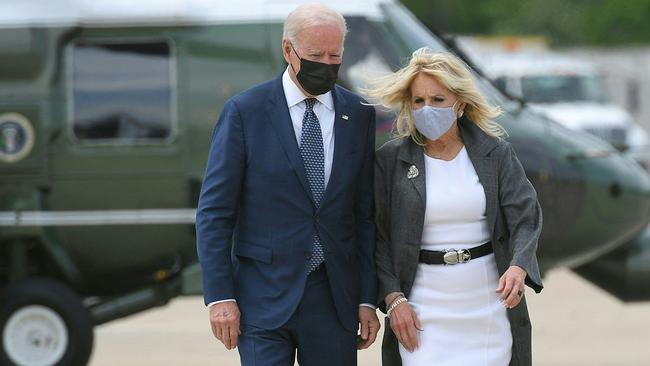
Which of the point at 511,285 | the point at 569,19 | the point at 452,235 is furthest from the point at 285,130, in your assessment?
the point at 569,19

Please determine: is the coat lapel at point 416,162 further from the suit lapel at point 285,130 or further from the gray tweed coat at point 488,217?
the suit lapel at point 285,130

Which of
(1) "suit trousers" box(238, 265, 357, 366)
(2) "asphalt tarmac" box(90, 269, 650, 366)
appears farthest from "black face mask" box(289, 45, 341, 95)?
(2) "asphalt tarmac" box(90, 269, 650, 366)

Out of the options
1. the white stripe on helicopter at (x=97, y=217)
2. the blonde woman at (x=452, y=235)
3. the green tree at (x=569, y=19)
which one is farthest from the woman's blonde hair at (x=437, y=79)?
the green tree at (x=569, y=19)

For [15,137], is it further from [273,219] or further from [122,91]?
[273,219]

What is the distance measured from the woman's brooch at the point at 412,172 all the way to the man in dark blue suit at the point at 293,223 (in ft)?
0.67

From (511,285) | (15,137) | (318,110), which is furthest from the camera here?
(15,137)

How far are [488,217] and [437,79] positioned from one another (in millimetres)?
475

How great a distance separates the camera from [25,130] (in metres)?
9.68

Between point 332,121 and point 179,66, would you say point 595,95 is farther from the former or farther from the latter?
point 332,121

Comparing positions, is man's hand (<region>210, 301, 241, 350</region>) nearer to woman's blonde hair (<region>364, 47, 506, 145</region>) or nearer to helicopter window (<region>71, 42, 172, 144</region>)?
woman's blonde hair (<region>364, 47, 506, 145</region>)

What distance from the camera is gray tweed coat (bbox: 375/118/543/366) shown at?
531 centimetres

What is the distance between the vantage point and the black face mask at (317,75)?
539 centimetres

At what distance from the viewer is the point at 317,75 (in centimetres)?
540

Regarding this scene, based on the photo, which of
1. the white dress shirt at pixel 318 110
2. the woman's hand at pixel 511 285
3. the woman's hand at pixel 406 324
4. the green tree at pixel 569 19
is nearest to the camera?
the woman's hand at pixel 511 285
